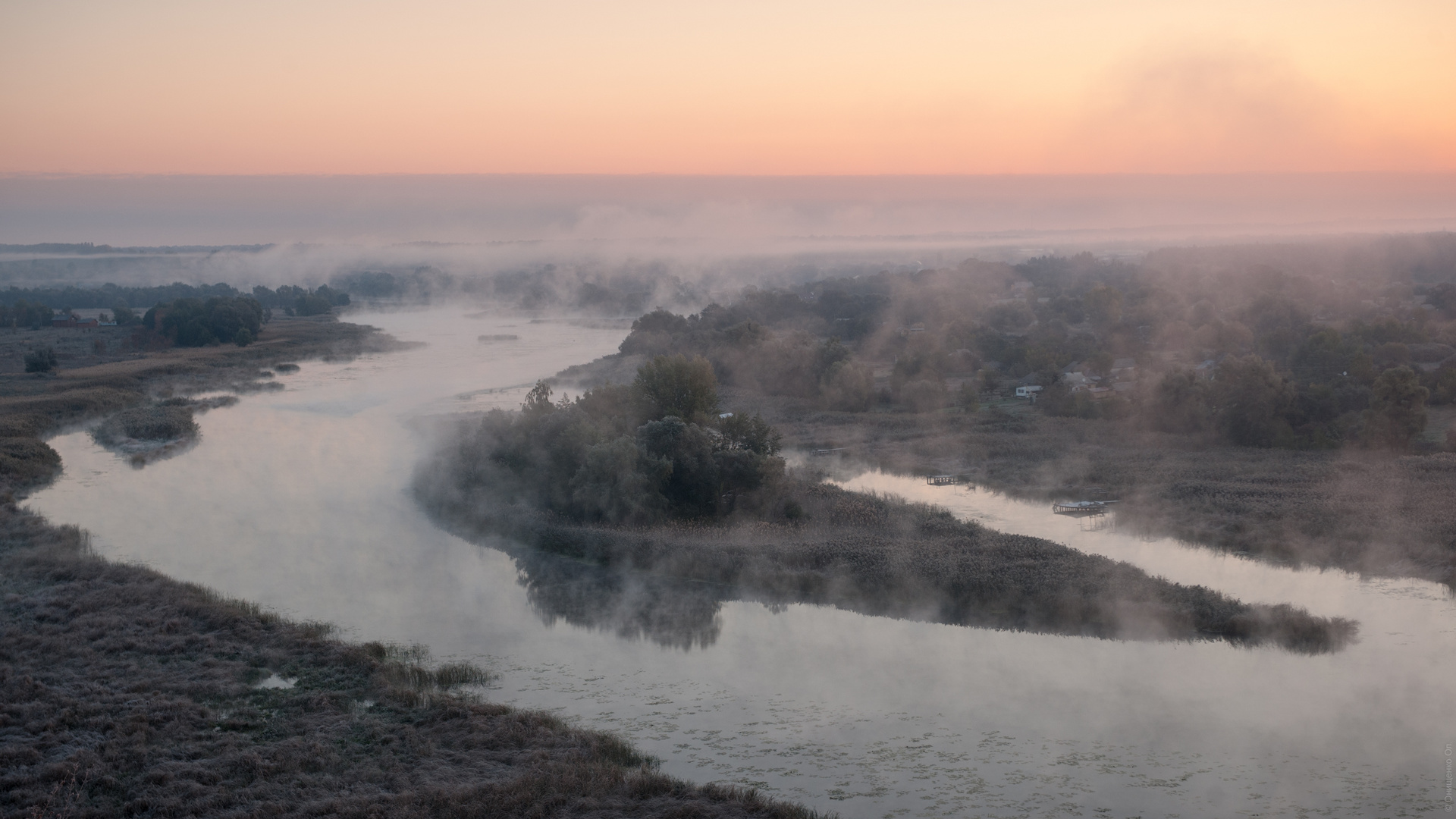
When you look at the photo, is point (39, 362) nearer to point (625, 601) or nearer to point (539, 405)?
point (539, 405)

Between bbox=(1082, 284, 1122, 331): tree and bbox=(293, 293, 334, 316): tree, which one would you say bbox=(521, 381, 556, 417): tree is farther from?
bbox=(293, 293, 334, 316): tree

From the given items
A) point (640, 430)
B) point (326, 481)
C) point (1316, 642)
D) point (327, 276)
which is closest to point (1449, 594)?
point (1316, 642)

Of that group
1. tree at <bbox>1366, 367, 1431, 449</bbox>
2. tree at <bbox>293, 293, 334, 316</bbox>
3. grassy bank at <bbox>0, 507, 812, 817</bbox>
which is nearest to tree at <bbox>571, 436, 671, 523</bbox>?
grassy bank at <bbox>0, 507, 812, 817</bbox>

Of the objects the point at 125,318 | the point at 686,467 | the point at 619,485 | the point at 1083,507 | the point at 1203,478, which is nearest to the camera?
the point at 619,485

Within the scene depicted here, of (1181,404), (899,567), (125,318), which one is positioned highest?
(125,318)

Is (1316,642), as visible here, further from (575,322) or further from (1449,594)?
(575,322)

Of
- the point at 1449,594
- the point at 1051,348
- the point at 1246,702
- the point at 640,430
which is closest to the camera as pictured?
the point at 1246,702

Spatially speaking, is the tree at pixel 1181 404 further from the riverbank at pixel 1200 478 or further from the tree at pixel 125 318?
the tree at pixel 125 318

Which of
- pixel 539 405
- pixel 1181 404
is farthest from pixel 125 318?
pixel 1181 404
